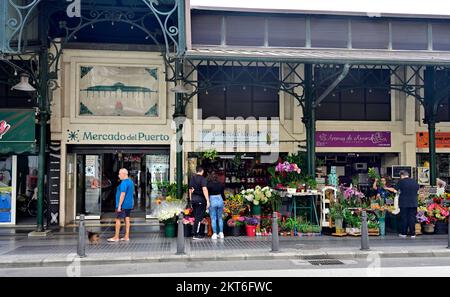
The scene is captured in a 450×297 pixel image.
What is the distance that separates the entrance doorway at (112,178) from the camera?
16109 mm

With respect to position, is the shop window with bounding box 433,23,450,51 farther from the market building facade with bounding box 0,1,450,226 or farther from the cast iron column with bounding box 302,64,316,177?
the cast iron column with bounding box 302,64,316,177

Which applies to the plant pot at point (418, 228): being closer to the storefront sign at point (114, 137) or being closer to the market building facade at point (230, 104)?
the market building facade at point (230, 104)

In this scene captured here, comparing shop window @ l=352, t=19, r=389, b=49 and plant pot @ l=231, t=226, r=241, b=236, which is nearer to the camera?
plant pot @ l=231, t=226, r=241, b=236

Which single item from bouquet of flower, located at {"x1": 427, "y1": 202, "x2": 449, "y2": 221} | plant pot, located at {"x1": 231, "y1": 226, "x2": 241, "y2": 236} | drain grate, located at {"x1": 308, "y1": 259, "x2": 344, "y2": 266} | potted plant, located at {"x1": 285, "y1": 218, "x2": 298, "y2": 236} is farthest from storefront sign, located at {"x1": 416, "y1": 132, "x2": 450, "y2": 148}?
drain grate, located at {"x1": 308, "y1": 259, "x2": 344, "y2": 266}

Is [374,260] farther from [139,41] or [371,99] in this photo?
[139,41]

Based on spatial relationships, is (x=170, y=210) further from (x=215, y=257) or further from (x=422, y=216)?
(x=422, y=216)

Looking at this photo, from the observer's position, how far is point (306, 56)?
12.2 metres

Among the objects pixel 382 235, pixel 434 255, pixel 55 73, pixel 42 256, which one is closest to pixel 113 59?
pixel 55 73

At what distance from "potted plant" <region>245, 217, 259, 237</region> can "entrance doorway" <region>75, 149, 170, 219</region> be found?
4802 mm

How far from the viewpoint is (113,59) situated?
15695 mm

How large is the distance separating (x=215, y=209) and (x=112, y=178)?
6286 millimetres

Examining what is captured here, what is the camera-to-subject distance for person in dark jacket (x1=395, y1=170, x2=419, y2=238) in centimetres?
1179

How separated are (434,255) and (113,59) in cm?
1155

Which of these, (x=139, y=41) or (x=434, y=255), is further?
(x=139, y=41)
